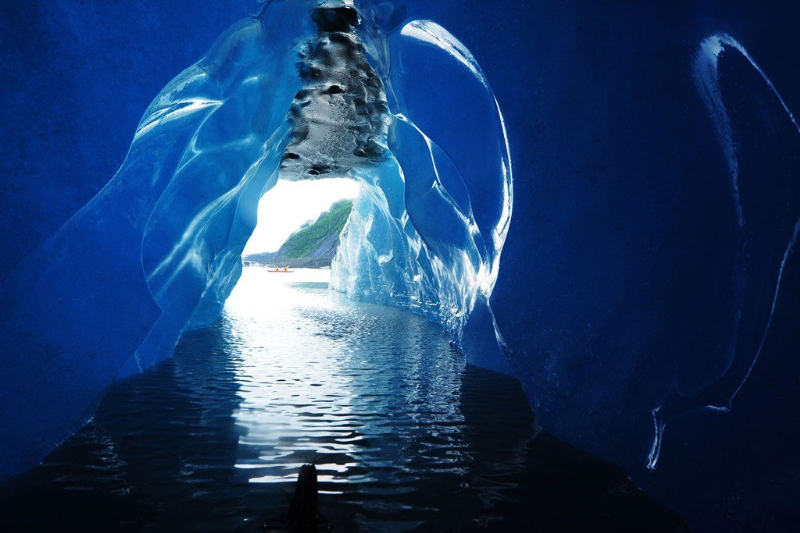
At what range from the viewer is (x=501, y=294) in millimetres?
5590

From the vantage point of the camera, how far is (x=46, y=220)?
3.62 m

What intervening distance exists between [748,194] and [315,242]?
73826mm

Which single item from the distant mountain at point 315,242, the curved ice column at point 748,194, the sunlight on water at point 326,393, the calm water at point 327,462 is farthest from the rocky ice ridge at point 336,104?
the distant mountain at point 315,242

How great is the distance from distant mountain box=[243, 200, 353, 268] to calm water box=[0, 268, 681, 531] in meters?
54.4

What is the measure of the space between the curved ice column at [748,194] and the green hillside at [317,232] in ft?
208

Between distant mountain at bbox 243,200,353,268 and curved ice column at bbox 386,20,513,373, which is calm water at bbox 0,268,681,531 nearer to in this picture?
curved ice column at bbox 386,20,513,373

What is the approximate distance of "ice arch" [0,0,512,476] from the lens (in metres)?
4.12

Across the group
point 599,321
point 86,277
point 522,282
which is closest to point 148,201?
point 86,277

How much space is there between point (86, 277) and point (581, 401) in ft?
14.8

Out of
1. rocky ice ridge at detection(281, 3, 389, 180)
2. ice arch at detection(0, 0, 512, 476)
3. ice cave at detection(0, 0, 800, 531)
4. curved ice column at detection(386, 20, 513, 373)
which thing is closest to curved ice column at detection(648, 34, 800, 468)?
ice cave at detection(0, 0, 800, 531)

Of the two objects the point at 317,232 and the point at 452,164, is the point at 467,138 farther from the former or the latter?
the point at 317,232

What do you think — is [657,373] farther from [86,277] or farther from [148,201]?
[148,201]

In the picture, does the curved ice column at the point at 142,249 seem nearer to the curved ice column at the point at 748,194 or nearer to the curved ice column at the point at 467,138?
the curved ice column at the point at 467,138

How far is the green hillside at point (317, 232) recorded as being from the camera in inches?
2749
